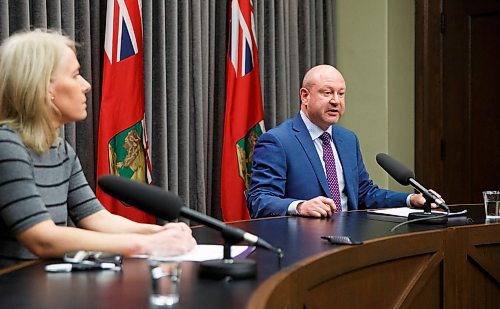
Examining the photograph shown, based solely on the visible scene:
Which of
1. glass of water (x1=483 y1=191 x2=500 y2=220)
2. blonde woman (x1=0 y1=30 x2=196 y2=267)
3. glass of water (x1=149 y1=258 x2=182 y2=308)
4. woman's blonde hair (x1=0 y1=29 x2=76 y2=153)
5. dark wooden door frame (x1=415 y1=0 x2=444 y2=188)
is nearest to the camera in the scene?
glass of water (x1=149 y1=258 x2=182 y2=308)

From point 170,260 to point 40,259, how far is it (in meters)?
0.58

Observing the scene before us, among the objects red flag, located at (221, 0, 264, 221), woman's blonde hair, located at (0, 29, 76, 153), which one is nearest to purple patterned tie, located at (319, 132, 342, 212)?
red flag, located at (221, 0, 264, 221)

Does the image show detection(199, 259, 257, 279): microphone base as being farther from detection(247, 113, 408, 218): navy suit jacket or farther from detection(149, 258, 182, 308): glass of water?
detection(247, 113, 408, 218): navy suit jacket

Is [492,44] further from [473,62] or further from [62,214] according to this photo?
[62,214]

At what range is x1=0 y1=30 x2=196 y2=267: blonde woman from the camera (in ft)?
6.09

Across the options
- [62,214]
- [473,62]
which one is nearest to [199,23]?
[473,62]

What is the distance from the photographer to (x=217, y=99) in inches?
174

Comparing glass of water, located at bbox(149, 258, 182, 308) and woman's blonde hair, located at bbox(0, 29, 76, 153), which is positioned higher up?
woman's blonde hair, located at bbox(0, 29, 76, 153)

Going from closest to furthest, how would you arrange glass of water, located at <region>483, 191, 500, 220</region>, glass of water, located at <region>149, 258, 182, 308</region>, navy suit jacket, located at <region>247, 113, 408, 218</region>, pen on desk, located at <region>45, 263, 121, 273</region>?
1. glass of water, located at <region>149, 258, 182, 308</region>
2. pen on desk, located at <region>45, 263, 121, 273</region>
3. glass of water, located at <region>483, 191, 500, 220</region>
4. navy suit jacket, located at <region>247, 113, 408, 218</region>

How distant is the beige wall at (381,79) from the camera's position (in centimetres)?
500

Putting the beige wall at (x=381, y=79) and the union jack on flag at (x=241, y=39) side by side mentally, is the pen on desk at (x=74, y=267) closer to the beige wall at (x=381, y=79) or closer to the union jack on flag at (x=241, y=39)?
the union jack on flag at (x=241, y=39)

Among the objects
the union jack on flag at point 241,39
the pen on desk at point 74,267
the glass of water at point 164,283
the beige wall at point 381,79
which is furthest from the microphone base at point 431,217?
the beige wall at point 381,79

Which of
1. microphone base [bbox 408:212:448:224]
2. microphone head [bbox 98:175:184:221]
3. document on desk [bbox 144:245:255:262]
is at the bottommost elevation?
microphone base [bbox 408:212:448:224]

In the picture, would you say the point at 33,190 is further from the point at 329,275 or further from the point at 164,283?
the point at 329,275
